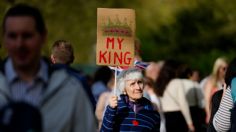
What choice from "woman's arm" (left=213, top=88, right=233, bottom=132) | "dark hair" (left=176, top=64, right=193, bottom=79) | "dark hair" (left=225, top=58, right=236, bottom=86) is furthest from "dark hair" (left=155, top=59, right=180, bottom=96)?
"woman's arm" (left=213, top=88, right=233, bottom=132)

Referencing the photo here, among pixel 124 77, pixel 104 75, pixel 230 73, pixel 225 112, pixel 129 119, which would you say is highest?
pixel 230 73

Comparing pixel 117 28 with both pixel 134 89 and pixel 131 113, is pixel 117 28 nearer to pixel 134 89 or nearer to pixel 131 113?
pixel 134 89

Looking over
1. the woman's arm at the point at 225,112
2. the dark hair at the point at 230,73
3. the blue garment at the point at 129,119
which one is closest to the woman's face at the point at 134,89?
the blue garment at the point at 129,119

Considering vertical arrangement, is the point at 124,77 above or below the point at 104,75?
above

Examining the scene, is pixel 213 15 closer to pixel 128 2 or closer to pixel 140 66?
pixel 128 2

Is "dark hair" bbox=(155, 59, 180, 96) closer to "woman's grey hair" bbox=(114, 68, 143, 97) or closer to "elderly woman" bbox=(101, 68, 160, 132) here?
"woman's grey hair" bbox=(114, 68, 143, 97)

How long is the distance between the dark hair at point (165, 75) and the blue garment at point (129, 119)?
5.66 metres

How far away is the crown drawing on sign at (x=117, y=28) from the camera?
11.2 meters

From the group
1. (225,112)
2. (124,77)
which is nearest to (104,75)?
(124,77)

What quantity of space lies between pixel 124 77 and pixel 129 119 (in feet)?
2.47

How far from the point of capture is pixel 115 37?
36.6 ft

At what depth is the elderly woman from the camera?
10.1 m

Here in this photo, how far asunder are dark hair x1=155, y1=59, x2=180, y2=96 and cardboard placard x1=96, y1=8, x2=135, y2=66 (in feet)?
15.6

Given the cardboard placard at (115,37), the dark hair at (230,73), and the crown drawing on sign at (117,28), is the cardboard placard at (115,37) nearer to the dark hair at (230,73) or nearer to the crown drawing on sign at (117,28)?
the crown drawing on sign at (117,28)
